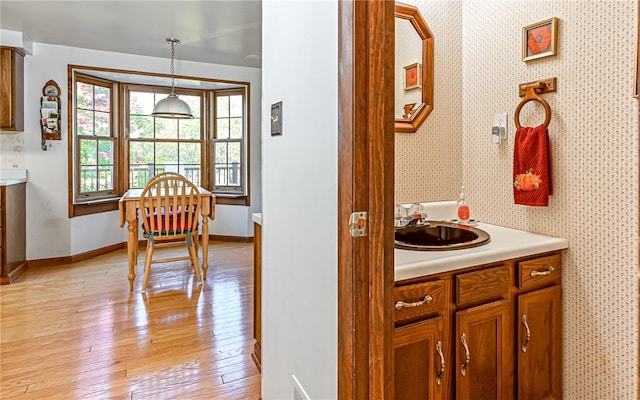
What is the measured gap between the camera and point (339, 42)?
1.00 meters

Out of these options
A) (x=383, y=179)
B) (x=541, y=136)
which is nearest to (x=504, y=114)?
(x=541, y=136)

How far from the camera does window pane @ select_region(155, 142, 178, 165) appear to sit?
550 centimetres

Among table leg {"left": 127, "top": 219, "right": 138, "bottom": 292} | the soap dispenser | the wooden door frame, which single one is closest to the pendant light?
table leg {"left": 127, "top": 219, "right": 138, "bottom": 292}

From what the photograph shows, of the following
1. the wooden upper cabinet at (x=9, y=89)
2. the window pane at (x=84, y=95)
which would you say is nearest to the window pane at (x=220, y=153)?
the window pane at (x=84, y=95)

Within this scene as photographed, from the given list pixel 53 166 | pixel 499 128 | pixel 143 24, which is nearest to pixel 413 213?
pixel 499 128

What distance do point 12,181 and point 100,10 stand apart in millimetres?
1856

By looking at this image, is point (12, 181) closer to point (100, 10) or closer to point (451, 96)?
point (100, 10)

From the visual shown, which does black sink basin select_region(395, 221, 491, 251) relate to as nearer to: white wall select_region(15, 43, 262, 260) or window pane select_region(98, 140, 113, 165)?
white wall select_region(15, 43, 262, 260)

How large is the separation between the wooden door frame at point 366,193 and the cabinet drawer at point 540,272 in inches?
29.4

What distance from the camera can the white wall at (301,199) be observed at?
1.08m

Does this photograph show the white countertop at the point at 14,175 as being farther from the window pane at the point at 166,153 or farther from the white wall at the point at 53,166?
the window pane at the point at 166,153

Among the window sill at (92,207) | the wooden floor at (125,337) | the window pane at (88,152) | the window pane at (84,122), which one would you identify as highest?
the window pane at (84,122)

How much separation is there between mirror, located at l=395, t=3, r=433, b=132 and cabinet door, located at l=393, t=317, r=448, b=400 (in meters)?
1.02

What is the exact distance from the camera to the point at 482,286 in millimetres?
1386
